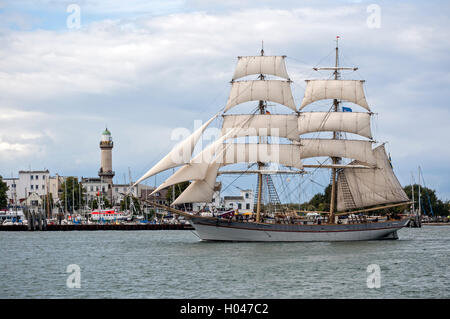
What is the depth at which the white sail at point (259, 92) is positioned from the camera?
7512cm

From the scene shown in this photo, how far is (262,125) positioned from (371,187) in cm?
1389

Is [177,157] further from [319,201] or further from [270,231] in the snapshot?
[319,201]

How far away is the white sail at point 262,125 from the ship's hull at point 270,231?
9.17 m

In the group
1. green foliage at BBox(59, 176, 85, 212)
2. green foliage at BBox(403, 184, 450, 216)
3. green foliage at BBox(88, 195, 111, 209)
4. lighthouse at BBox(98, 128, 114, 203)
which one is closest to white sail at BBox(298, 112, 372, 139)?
green foliage at BBox(403, 184, 450, 216)

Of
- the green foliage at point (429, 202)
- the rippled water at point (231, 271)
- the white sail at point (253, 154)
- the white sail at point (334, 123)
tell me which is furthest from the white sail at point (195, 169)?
the green foliage at point (429, 202)

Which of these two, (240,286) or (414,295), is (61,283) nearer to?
(240,286)

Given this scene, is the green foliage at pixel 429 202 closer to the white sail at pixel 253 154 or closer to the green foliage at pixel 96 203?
the green foliage at pixel 96 203

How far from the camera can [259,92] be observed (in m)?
75.2

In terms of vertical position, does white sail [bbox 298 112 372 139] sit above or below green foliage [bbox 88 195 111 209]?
above

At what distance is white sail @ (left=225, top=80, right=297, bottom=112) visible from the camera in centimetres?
7512

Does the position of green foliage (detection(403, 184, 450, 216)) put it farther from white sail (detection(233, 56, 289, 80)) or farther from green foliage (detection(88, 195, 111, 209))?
white sail (detection(233, 56, 289, 80))

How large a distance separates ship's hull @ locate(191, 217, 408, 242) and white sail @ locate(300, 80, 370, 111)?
1355cm

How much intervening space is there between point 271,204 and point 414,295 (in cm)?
3953
